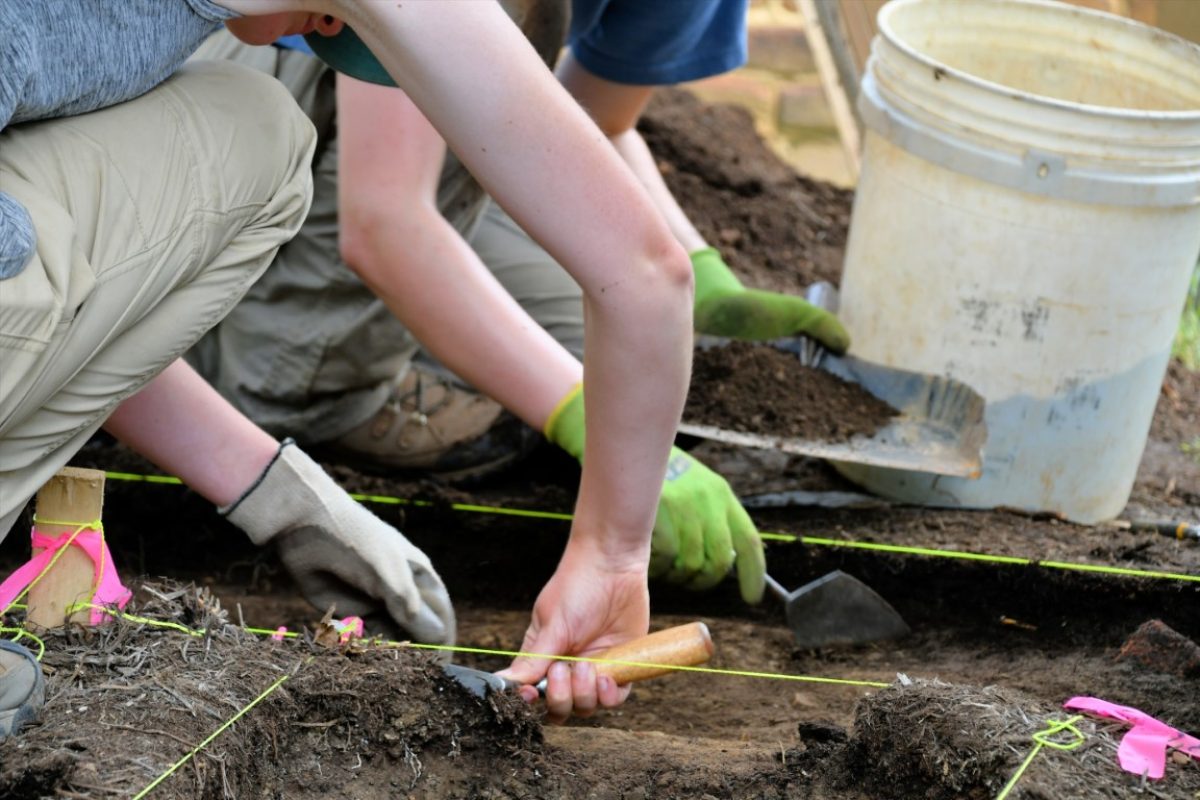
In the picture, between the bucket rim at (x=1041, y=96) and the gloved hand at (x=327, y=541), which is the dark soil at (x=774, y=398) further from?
the gloved hand at (x=327, y=541)

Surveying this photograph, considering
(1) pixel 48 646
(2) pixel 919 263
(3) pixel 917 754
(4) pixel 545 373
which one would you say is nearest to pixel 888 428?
(2) pixel 919 263

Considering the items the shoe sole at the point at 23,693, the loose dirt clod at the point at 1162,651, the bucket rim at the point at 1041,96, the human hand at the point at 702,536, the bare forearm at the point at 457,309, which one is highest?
the bucket rim at the point at 1041,96

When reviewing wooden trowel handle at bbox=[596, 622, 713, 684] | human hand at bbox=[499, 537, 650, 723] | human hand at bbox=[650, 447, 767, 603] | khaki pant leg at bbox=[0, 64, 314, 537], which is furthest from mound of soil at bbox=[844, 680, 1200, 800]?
khaki pant leg at bbox=[0, 64, 314, 537]

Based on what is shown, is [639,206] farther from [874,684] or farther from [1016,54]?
[1016,54]

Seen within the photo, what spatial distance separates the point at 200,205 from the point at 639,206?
478mm

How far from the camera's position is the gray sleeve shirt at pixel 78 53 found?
1.20m

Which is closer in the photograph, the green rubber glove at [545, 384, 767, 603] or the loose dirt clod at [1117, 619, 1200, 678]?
the loose dirt clod at [1117, 619, 1200, 678]

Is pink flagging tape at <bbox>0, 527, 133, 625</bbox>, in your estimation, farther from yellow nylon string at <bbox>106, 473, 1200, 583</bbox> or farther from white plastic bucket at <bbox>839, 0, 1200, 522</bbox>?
white plastic bucket at <bbox>839, 0, 1200, 522</bbox>

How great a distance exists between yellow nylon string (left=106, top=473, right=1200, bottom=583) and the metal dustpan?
16 centimetres

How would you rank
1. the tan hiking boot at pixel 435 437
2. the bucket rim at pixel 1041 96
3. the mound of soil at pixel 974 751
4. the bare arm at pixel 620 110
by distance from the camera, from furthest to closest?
the bare arm at pixel 620 110
the tan hiking boot at pixel 435 437
the bucket rim at pixel 1041 96
the mound of soil at pixel 974 751

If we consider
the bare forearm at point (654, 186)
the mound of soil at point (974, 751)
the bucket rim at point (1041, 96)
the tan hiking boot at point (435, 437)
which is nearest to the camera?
the mound of soil at point (974, 751)

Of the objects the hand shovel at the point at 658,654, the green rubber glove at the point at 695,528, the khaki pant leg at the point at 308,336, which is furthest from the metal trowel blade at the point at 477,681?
the khaki pant leg at the point at 308,336

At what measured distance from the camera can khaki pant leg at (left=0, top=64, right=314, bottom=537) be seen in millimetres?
1279

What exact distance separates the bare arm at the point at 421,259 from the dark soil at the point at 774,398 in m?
0.46
